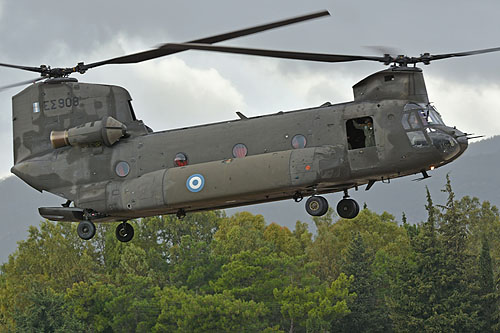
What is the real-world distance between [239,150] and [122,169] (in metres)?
4.45

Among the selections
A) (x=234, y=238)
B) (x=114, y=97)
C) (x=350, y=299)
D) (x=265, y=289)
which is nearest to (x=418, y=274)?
(x=350, y=299)

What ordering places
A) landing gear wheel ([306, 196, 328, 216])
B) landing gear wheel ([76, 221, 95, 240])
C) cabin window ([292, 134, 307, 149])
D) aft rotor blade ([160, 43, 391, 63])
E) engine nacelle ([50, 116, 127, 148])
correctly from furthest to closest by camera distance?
engine nacelle ([50, 116, 127, 148])
landing gear wheel ([76, 221, 95, 240])
cabin window ([292, 134, 307, 149])
landing gear wheel ([306, 196, 328, 216])
aft rotor blade ([160, 43, 391, 63])

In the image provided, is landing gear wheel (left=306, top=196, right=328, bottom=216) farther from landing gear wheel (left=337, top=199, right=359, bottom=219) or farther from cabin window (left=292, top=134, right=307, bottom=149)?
cabin window (left=292, top=134, right=307, bottom=149)

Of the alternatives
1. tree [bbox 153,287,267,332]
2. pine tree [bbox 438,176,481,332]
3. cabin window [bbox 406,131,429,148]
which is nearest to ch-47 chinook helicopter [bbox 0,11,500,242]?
cabin window [bbox 406,131,429,148]

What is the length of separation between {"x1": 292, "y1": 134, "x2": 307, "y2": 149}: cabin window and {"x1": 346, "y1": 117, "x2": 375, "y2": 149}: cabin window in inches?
57.4

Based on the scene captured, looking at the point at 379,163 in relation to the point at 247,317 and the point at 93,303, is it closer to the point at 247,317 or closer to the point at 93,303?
the point at 247,317

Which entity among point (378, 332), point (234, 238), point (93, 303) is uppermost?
point (234, 238)

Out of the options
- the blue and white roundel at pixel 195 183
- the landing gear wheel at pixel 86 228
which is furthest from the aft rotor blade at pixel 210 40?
the landing gear wheel at pixel 86 228

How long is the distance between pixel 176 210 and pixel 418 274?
2752 inches

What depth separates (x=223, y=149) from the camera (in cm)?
2995

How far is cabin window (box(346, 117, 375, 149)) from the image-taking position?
28.7 metres

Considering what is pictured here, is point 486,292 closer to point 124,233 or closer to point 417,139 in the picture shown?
point 124,233

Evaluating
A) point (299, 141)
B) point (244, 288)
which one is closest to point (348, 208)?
point (299, 141)

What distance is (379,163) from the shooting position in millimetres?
28266
